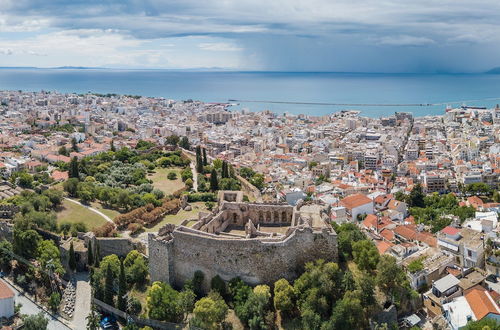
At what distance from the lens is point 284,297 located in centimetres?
1786

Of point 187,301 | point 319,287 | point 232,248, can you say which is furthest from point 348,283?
point 187,301

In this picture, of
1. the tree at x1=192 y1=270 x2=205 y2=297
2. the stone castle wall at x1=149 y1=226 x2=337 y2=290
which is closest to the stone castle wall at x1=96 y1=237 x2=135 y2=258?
the stone castle wall at x1=149 y1=226 x2=337 y2=290

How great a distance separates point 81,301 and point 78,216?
337 inches

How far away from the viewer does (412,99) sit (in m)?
153

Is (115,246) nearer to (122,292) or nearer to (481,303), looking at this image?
(122,292)

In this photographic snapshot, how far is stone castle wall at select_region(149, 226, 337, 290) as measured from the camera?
1877cm

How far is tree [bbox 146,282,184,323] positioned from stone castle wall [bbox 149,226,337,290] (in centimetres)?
140

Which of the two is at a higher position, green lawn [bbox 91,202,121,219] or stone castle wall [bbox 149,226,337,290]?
stone castle wall [bbox 149,226,337,290]

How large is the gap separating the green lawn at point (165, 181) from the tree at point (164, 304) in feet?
50.0

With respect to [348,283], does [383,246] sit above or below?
below

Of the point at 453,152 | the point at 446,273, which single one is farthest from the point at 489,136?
the point at 446,273

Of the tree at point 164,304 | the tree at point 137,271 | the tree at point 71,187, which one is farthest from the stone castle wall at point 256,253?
the tree at point 71,187

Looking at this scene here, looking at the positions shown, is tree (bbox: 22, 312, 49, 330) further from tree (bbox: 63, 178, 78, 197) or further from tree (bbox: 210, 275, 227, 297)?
tree (bbox: 63, 178, 78, 197)

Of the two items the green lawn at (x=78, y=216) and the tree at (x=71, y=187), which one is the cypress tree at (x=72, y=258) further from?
the tree at (x=71, y=187)
